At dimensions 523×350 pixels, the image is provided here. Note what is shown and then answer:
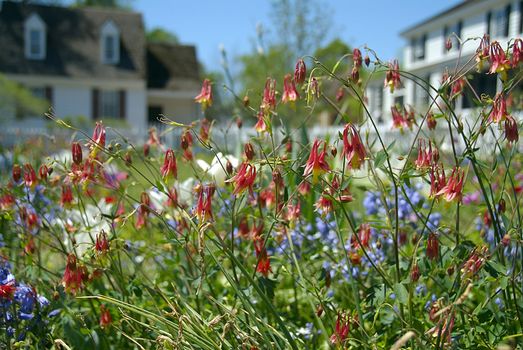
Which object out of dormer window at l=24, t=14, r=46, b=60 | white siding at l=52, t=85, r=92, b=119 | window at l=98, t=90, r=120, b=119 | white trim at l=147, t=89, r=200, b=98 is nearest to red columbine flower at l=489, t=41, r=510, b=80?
white siding at l=52, t=85, r=92, b=119

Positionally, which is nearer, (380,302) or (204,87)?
(380,302)

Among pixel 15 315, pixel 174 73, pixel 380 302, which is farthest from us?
pixel 174 73

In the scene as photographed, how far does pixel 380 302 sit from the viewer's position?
4.95 ft

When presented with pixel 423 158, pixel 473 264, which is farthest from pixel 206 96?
pixel 473 264

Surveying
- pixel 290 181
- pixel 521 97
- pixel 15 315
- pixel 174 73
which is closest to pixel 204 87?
pixel 290 181

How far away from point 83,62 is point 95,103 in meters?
1.81

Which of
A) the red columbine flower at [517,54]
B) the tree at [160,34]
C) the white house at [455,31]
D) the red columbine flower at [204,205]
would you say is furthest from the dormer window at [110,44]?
the tree at [160,34]

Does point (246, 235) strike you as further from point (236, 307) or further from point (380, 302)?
point (380, 302)

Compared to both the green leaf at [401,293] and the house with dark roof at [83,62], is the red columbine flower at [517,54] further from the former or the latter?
the house with dark roof at [83,62]

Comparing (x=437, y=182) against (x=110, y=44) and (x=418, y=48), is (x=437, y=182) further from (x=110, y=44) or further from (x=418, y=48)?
(x=418, y=48)

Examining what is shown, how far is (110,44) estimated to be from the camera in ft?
82.7

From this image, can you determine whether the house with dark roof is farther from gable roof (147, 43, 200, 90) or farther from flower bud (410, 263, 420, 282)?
flower bud (410, 263, 420, 282)

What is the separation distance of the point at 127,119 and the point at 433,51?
1538 centimetres

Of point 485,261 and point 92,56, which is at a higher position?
point 92,56
